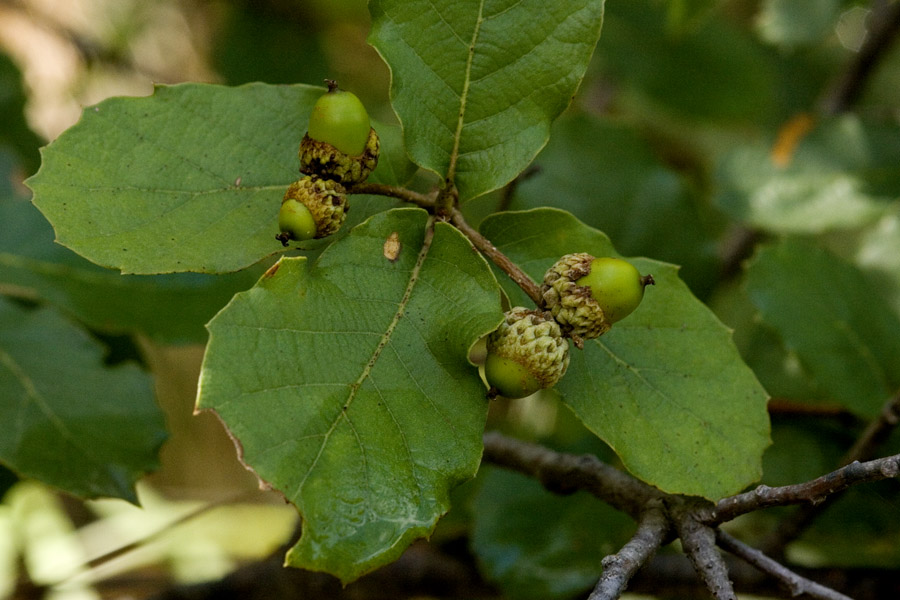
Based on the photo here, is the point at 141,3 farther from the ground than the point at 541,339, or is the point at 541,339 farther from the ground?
the point at 141,3

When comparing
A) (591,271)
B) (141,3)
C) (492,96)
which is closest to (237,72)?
(141,3)

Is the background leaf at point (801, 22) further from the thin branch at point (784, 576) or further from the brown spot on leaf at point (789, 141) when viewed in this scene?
the thin branch at point (784, 576)

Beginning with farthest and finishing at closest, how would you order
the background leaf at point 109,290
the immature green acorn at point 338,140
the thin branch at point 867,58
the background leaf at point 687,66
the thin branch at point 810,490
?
the background leaf at point 687,66, the thin branch at point 867,58, the background leaf at point 109,290, the immature green acorn at point 338,140, the thin branch at point 810,490

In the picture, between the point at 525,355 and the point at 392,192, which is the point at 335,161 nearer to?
the point at 392,192

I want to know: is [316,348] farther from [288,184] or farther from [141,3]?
[141,3]

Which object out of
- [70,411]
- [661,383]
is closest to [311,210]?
[661,383]

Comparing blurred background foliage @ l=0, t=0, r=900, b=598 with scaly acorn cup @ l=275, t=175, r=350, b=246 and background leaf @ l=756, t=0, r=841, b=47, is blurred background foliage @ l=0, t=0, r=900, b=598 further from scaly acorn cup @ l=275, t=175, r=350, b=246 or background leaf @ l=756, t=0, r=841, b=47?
scaly acorn cup @ l=275, t=175, r=350, b=246

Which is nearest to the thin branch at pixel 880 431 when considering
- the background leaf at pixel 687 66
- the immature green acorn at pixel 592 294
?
the immature green acorn at pixel 592 294
